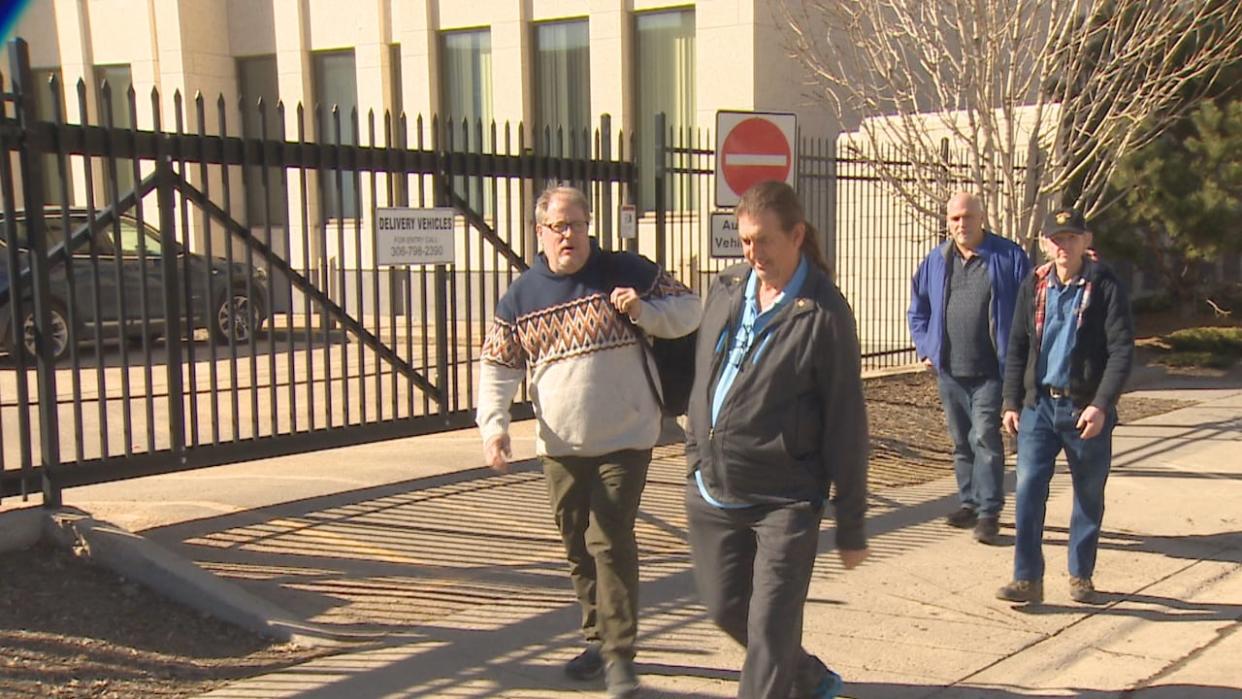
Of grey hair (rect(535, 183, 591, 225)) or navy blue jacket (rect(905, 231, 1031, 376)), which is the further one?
navy blue jacket (rect(905, 231, 1031, 376))

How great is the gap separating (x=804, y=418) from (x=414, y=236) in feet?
13.9

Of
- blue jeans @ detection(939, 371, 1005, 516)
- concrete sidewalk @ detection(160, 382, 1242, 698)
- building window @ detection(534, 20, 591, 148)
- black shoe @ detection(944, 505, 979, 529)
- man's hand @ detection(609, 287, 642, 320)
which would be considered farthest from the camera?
building window @ detection(534, 20, 591, 148)

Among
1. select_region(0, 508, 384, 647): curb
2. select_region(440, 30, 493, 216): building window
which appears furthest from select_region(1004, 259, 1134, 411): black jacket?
select_region(440, 30, 493, 216): building window

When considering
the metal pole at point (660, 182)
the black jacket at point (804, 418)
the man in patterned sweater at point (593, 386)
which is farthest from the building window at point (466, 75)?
the black jacket at point (804, 418)

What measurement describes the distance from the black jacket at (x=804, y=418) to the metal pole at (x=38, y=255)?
3.41 metres

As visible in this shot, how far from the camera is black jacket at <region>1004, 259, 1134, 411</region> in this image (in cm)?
496

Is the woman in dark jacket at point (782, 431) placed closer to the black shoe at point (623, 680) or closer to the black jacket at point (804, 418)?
the black jacket at point (804, 418)

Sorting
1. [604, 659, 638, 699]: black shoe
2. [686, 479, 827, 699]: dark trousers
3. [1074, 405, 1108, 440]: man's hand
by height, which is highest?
[1074, 405, 1108, 440]: man's hand

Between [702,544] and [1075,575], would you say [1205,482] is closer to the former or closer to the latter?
[1075,575]

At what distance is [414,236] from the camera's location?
7.17m

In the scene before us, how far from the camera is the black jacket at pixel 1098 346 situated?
496 cm

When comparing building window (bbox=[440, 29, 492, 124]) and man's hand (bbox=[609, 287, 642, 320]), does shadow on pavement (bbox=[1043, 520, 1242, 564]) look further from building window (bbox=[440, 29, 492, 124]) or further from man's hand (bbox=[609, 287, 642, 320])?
building window (bbox=[440, 29, 492, 124])

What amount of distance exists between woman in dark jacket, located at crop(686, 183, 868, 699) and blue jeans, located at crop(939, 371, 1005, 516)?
123 inches

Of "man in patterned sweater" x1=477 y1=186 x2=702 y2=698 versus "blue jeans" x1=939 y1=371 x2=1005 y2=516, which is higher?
"man in patterned sweater" x1=477 y1=186 x2=702 y2=698
